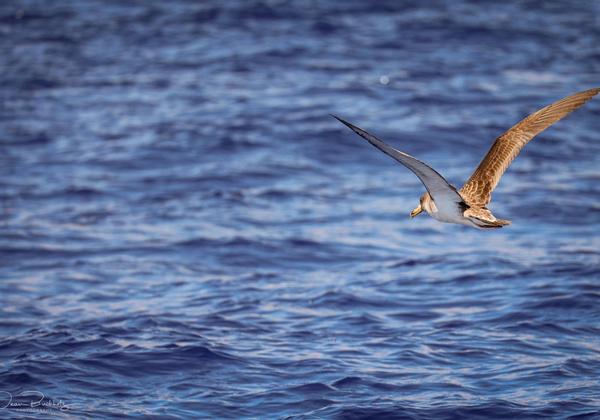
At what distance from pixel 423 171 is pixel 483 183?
2130mm

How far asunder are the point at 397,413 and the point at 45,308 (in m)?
4.59

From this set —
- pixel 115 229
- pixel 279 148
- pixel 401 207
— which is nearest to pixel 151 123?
pixel 279 148

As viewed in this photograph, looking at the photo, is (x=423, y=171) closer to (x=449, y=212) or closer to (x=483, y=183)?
(x=449, y=212)

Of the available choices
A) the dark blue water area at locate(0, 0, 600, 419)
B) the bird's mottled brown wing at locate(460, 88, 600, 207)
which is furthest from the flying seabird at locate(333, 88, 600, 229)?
the dark blue water area at locate(0, 0, 600, 419)

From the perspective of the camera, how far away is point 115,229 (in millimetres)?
12367

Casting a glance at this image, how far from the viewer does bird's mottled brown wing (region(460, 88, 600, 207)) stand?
8250mm

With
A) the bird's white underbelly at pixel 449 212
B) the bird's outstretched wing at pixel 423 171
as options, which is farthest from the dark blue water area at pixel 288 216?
the bird's outstretched wing at pixel 423 171

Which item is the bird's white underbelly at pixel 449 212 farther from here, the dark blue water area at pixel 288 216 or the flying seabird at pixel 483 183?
the dark blue water area at pixel 288 216

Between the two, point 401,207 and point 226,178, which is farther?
point 226,178

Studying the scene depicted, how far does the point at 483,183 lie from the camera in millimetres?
8391

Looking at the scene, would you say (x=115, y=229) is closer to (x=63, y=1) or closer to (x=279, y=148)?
(x=279, y=148)

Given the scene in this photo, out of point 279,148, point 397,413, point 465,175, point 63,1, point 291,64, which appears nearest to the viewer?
point 397,413

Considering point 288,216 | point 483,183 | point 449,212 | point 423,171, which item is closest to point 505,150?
point 483,183

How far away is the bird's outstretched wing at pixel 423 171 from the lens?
557 centimetres
